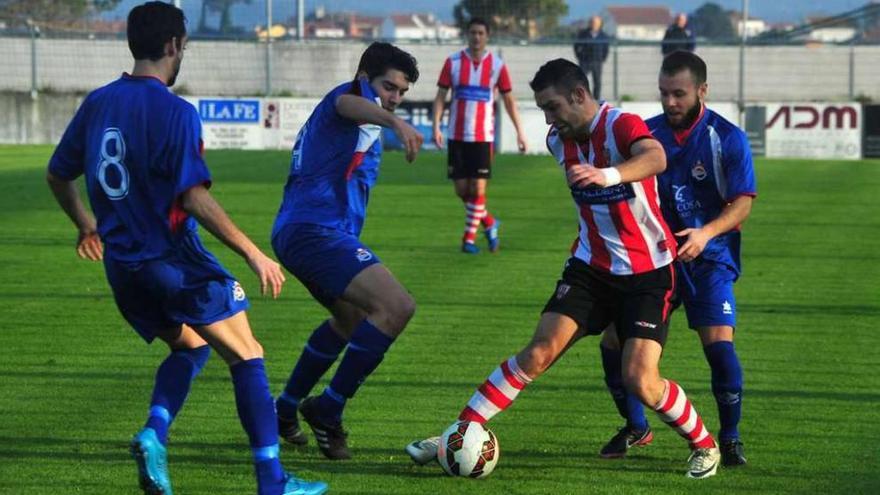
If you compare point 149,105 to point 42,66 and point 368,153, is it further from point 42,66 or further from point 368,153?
point 42,66

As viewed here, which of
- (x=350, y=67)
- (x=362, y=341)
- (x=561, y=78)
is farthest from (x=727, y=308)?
(x=350, y=67)

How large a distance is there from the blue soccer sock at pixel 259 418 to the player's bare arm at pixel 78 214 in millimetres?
780

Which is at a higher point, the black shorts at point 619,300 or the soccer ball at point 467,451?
the black shorts at point 619,300

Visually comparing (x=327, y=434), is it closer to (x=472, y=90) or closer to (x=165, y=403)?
(x=165, y=403)

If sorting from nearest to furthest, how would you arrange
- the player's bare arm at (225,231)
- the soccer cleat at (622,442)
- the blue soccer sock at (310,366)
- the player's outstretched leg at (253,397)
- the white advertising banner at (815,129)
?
the player's bare arm at (225,231), the player's outstretched leg at (253,397), the soccer cleat at (622,442), the blue soccer sock at (310,366), the white advertising banner at (815,129)

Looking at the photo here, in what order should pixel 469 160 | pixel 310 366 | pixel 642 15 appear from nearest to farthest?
1. pixel 310 366
2. pixel 469 160
3. pixel 642 15

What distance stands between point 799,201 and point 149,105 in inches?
615

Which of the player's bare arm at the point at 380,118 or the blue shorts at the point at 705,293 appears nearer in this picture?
the player's bare arm at the point at 380,118

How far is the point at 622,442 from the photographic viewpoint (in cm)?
685

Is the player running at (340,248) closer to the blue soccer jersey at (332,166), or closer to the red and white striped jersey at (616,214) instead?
the blue soccer jersey at (332,166)

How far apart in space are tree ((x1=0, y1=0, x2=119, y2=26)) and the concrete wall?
248cm

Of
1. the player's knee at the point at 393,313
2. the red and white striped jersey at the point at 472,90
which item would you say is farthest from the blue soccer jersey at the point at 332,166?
the red and white striped jersey at the point at 472,90

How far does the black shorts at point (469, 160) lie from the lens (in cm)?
1505

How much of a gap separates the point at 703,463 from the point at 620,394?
64 centimetres
